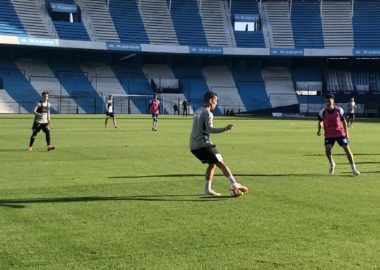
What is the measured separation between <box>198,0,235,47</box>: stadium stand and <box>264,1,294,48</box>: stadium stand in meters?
5.28

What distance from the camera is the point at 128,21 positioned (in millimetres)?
70812

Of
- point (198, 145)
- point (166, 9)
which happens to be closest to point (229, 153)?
point (198, 145)

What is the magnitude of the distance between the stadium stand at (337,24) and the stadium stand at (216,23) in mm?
12283

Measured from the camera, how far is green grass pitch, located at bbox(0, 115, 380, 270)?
6363 millimetres

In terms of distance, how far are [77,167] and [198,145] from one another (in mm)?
5214

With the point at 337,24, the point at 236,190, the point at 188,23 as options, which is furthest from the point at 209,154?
the point at 337,24

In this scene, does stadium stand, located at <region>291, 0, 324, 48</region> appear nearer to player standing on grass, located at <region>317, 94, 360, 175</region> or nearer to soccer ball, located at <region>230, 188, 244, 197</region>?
player standing on grass, located at <region>317, 94, 360, 175</region>

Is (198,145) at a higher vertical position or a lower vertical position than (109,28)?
lower

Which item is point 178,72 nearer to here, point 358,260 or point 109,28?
point 109,28

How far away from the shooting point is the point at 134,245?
6.87 m

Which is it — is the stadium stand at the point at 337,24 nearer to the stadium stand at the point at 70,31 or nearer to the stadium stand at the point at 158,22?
the stadium stand at the point at 158,22

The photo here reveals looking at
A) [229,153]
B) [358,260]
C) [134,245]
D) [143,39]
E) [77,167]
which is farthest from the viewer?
[143,39]

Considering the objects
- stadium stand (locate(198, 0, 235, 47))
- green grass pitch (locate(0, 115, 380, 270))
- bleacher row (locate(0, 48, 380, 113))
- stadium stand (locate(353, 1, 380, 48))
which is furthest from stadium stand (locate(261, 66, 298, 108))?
green grass pitch (locate(0, 115, 380, 270))

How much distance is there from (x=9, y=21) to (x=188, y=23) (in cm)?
2168
